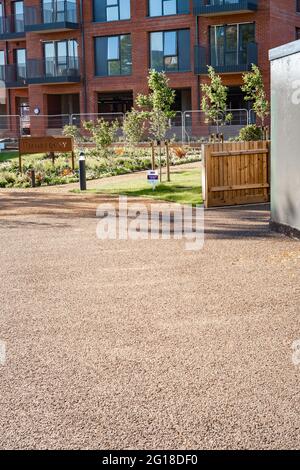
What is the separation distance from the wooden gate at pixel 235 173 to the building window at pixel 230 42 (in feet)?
78.7

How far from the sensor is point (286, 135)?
1234 centimetres

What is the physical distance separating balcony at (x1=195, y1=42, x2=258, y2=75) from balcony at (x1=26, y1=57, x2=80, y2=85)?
7.91 meters

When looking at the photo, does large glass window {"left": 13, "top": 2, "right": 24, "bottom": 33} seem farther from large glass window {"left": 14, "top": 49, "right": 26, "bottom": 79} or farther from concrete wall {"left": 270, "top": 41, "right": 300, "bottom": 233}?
concrete wall {"left": 270, "top": 41, "right": 300, "bottom": 233}

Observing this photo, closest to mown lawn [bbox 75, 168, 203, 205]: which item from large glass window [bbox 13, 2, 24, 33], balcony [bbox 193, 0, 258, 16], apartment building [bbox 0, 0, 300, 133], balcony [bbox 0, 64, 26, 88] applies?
balcony [bbox 193, 0, 258, 16]

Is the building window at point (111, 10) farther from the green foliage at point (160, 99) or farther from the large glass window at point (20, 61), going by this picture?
the green foliage at point (160, 99)

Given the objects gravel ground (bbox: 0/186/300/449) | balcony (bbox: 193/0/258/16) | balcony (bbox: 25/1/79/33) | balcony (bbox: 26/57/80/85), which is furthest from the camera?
balcony (bbox: 26/57/80/85)

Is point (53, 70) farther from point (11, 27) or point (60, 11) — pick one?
point (11, 27)

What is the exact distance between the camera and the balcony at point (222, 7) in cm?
3900

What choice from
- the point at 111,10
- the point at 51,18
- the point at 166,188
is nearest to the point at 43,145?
the point at 166,188

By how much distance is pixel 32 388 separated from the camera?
5629mm

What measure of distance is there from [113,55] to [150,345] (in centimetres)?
3954

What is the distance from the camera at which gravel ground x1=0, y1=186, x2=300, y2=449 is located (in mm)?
4887

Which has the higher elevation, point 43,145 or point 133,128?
point 133,128
